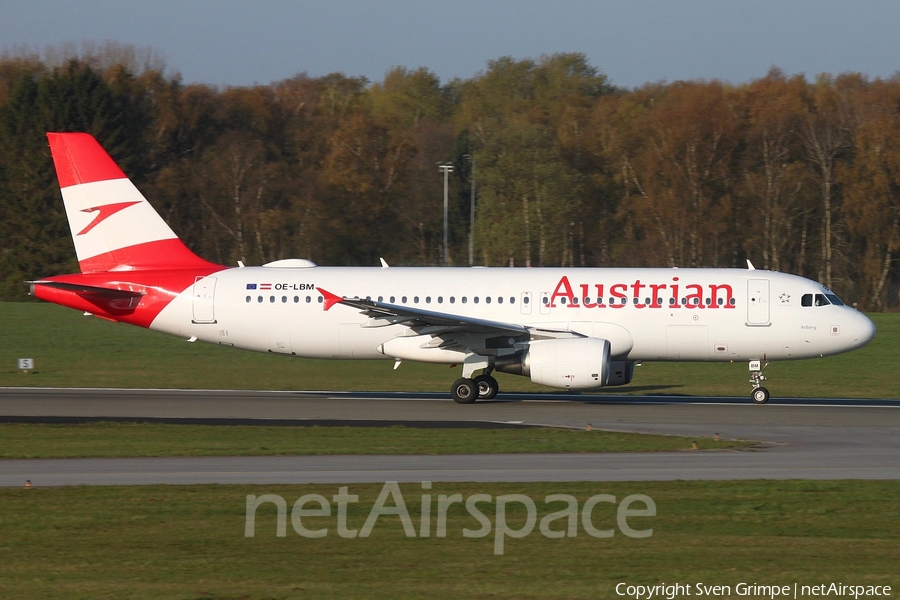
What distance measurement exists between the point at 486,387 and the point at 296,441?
8055mm

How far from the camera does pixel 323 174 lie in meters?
64.8

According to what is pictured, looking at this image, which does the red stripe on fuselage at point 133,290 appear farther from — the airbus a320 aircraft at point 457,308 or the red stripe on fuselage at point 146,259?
the red stripe on fuselage at point 146,259


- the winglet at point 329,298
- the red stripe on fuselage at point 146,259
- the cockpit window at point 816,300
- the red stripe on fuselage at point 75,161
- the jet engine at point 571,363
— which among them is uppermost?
the red stripe on fuselage at point 75,161

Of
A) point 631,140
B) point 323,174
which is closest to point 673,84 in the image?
point 631,140

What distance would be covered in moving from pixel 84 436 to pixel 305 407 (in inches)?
246

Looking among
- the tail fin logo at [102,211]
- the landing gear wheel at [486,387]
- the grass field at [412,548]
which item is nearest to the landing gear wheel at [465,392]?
the landing gear wheel at [486,387]

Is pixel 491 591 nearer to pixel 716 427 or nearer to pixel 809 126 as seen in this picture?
pixel 716 427

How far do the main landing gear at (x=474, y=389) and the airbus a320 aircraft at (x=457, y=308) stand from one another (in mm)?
28

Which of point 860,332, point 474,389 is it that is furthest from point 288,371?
point 860,332

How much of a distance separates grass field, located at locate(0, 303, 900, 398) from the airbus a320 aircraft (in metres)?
1.97

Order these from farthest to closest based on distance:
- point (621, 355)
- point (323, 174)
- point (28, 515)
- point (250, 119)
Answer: point (250, 119), point (323, 174), point (621, 355), point (28, 515)

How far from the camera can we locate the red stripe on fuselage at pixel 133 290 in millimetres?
26109

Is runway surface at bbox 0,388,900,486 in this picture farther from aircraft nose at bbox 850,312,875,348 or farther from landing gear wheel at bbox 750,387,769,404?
aircraft nose at bbox 850,312,875,348

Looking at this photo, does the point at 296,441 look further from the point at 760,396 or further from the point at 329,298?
the point at 760,396
